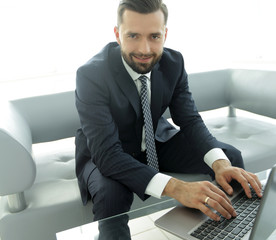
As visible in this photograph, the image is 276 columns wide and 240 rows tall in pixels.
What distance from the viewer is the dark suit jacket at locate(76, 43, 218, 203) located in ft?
4.65

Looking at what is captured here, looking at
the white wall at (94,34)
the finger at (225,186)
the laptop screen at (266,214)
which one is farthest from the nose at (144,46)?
the white wall at (94,34)

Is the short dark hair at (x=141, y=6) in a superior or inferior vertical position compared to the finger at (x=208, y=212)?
superior

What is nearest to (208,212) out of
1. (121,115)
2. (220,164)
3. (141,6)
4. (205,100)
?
(220,164)

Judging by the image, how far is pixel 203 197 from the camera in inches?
42.5

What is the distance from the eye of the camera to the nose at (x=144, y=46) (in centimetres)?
154

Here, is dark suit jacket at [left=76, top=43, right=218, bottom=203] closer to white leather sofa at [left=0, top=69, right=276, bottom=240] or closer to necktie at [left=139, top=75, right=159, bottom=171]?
necktie at [left=139, top=75, right=159, bottom=171]

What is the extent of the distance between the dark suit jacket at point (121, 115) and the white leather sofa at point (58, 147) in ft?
0.50

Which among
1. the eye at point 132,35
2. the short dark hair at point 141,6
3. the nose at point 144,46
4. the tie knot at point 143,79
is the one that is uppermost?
the short dark hair at point 141,6

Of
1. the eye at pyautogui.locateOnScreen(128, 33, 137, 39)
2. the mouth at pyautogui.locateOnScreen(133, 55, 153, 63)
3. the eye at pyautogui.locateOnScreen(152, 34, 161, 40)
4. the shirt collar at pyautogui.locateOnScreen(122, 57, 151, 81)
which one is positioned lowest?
the shirt collar at pyautogui.locateOnScreen(122, 57, 151, 81)

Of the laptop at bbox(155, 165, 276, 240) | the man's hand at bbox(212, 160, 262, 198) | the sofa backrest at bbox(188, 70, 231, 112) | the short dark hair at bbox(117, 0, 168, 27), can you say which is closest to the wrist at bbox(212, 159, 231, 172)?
the man's hand at bbox(212, 160, 262, 198)

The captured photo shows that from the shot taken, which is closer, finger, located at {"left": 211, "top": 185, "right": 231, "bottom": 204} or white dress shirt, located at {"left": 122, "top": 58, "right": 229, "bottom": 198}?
finger, located at {"left": 211, "top": 185, "right": 231, "bottom": 204}

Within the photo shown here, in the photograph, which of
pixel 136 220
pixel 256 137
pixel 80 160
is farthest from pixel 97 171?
pixel 256 137

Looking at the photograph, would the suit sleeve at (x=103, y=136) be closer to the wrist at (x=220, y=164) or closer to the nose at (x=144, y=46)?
the nose at (x=144, y=46)

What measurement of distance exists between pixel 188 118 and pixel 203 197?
2.52 ft
